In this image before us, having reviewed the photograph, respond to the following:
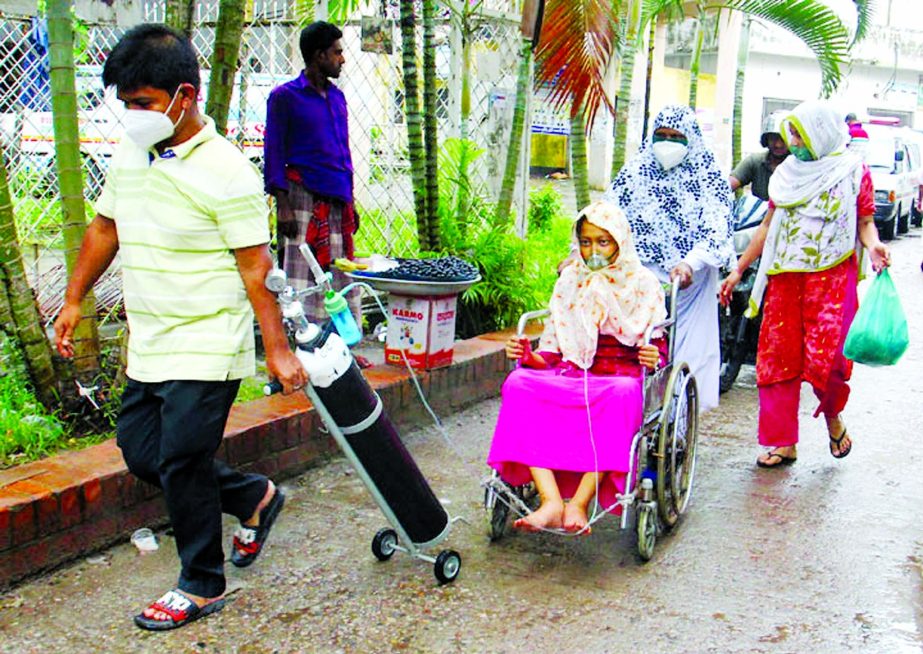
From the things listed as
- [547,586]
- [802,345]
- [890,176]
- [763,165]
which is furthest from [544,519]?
[890,176]

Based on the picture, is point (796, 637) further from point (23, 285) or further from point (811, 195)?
point (23, 285)

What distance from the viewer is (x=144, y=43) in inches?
123

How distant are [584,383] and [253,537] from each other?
1321 millimetres

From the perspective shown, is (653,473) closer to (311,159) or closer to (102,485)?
(102,485)

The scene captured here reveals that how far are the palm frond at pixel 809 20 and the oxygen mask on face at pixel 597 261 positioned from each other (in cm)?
681

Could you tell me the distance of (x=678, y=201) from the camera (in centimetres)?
502

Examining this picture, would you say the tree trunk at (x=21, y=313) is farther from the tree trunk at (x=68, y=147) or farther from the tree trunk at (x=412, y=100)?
the tree trunk at (x=412, y=100)

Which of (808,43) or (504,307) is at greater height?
(808,43)

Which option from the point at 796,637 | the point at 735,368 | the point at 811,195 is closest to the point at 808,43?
the point at 735,368

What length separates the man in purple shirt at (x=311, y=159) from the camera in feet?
17.7

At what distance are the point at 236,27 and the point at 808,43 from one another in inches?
299

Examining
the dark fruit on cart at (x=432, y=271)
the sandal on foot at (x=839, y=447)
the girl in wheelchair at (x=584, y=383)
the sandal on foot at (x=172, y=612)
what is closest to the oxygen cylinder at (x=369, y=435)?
the girl in wheelchair at (x=584, y=383)

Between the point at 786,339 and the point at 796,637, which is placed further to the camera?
the point at 786,339

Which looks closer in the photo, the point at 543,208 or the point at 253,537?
the point at 253,537
